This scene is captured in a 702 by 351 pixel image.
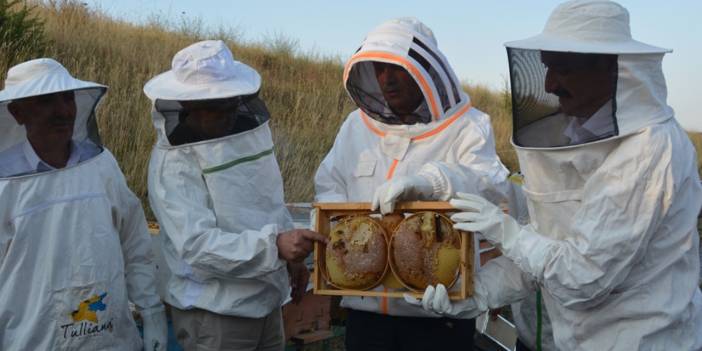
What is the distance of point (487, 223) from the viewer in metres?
2.50

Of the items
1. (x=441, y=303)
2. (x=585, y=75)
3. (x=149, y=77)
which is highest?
(x=585, y=75)

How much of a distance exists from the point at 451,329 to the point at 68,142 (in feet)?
6.04

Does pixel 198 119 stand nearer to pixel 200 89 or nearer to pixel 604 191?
pixel 200 89

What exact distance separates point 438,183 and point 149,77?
24.2 ft

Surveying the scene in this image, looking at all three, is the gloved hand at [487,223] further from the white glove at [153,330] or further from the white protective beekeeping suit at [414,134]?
the white glove at [153,330]

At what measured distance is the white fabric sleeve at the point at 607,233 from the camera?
7.44 ft

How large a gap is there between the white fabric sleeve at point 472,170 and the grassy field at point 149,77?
454cm

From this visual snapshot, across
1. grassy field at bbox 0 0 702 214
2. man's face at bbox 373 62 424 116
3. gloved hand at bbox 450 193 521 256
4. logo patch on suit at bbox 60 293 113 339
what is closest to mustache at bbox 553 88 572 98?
gloved hand at bbox 450 193 521 256

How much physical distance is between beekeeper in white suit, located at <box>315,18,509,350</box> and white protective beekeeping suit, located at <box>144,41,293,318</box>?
0.37 metres

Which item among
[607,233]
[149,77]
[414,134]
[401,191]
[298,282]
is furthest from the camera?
[149,77]

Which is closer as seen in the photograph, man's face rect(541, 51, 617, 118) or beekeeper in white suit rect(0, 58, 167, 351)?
man's face rect(541, 51, 617, 118)

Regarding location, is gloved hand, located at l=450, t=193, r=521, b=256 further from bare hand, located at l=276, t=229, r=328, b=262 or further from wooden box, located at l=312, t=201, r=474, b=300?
bare hand, located at l=276, t=229, r=328, b=262

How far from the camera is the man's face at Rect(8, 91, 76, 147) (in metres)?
2.86

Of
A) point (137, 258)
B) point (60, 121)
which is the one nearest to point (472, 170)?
point (137, 258)
